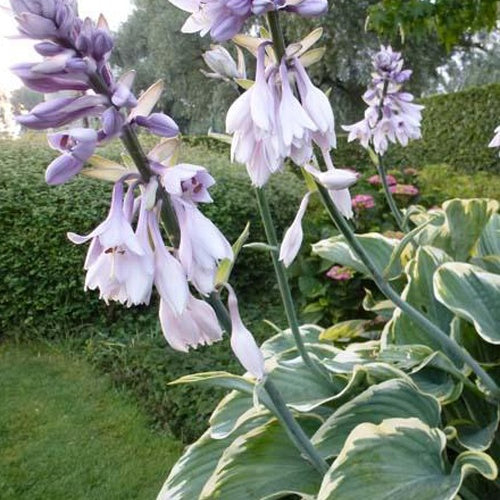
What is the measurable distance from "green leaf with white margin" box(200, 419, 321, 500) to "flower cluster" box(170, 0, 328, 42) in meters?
1.03

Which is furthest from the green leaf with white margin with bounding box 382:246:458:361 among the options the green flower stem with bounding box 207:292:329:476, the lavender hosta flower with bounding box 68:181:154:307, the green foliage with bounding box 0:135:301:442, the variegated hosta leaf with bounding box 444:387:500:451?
the green foliage with bounding box 0:135:301:442

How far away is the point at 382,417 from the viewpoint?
162 centimetres

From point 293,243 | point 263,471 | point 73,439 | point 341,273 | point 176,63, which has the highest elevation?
point 293,243

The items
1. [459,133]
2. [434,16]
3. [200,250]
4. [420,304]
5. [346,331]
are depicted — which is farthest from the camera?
[459,133]

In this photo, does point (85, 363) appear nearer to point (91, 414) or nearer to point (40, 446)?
point (91, 414)

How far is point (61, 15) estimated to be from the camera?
33.1 inches

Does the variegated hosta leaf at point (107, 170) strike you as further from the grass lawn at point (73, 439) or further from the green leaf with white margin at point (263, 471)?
the grass lawn at point (73, 439)

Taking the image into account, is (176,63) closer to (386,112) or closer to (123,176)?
(386,112)

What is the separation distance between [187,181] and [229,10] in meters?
0.32

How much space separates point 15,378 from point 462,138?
9.04 metres

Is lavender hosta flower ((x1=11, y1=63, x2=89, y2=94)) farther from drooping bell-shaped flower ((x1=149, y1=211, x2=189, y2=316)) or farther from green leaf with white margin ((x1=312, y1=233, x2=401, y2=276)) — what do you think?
green leaf with white margin ((x1=312, y1=233, x2=401, y2=276))

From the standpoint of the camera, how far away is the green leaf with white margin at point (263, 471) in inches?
58.7

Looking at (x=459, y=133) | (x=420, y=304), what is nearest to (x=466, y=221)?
(x=420, y=304)

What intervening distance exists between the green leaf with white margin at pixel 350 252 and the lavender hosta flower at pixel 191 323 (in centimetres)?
127
